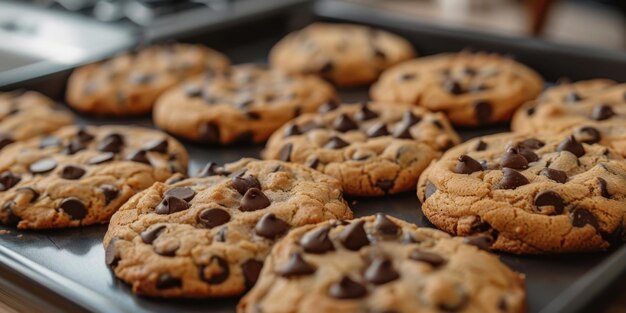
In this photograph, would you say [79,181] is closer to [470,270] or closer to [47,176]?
A: [47,176]

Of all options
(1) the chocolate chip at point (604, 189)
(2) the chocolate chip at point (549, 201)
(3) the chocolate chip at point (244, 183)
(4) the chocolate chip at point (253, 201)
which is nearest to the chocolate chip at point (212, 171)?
(3) the chocolate chip at point (244, 183)

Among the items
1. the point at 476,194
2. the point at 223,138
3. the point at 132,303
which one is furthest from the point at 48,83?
the point at 476,194

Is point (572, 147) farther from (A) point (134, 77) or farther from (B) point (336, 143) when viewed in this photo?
(A) point (134, 77)

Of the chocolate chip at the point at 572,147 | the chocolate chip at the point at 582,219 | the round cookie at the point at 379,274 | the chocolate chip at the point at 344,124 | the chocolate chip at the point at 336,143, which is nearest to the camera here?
the round cookie at the point at 379,274

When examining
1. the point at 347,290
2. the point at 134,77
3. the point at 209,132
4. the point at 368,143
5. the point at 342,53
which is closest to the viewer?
the point at 347,290

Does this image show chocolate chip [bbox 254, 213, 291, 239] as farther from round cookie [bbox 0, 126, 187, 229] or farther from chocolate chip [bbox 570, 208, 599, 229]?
chocolate chip [bbox 570, 208, 599, 229]

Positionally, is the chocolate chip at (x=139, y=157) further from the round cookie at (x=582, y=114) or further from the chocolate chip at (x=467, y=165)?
the round cookie at (x=582, y=114)

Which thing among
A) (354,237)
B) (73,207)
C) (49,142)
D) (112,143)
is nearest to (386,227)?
(354,237)
